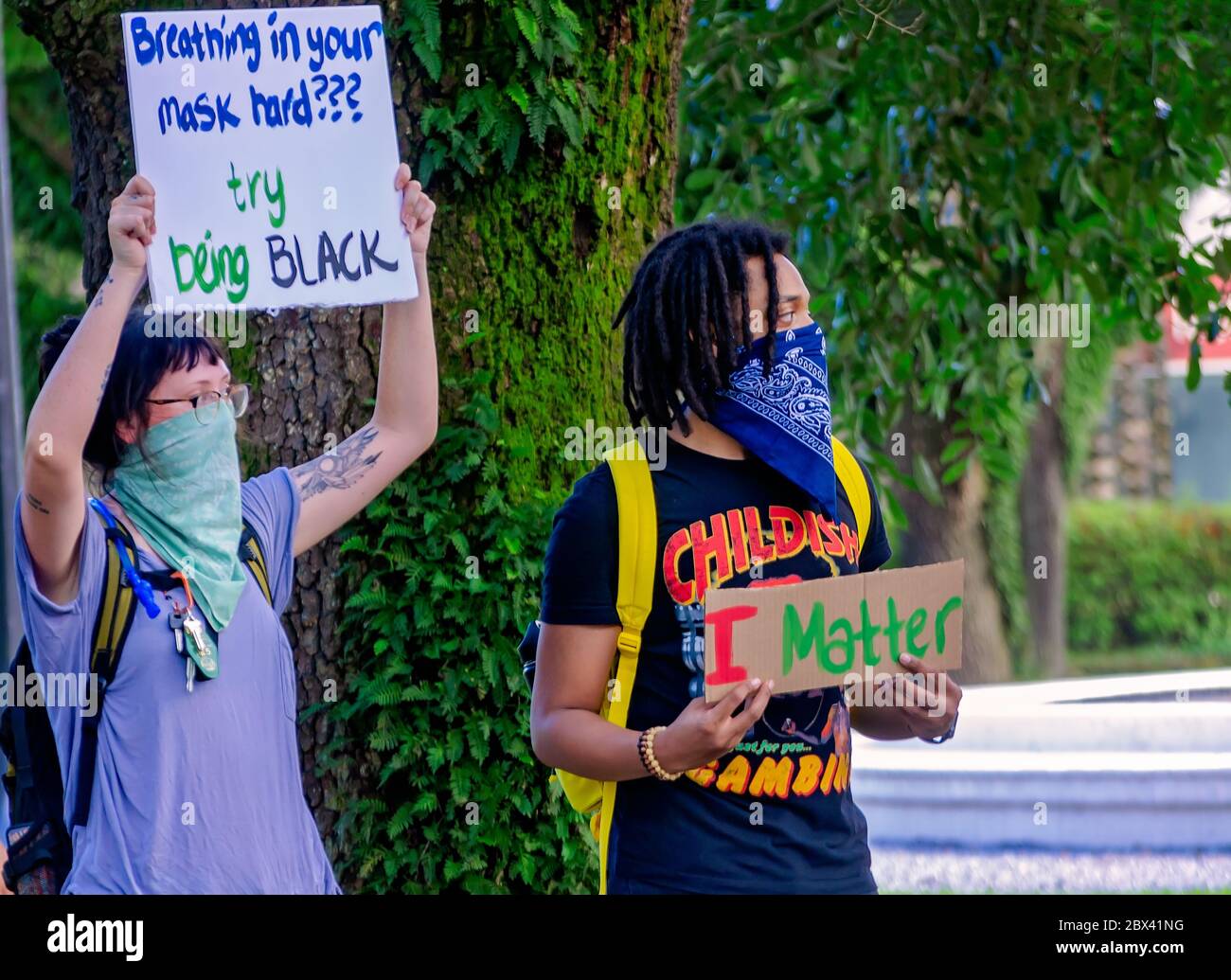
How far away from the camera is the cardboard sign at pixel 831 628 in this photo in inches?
102

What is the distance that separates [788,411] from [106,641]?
1161 millimetres

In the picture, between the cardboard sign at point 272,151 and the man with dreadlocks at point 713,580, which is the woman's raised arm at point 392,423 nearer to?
the cardboard sign at point 272,151

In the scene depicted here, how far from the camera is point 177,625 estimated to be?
8.84 feet

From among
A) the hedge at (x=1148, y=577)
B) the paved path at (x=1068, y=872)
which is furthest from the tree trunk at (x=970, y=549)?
the hedge at (x=1148, y=577)

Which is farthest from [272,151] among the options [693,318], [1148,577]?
[1148,577]

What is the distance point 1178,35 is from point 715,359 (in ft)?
10.2

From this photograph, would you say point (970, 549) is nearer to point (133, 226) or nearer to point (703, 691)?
point (703, 691)

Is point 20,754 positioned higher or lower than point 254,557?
lower

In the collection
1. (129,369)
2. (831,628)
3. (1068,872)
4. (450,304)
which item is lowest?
(1068,872)

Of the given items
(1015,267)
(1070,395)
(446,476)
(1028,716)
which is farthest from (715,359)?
(1070,395)

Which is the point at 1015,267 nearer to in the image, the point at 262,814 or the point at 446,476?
the point at 446,476

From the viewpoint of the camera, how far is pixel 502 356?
3.71 meters

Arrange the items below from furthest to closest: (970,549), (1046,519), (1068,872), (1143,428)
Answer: (1143,428)
(1046,519)
(970,549)
(1068,872)

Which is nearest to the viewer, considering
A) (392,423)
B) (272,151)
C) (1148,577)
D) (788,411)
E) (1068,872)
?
(788,411)
